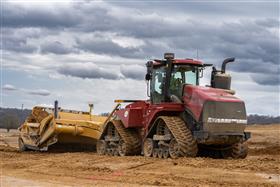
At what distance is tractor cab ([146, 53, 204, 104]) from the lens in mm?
18734

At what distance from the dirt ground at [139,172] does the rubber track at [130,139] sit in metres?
1.43

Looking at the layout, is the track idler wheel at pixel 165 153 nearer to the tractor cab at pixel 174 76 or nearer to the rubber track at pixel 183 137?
the rubber track at pixel 183 137

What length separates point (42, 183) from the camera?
43.8 feet

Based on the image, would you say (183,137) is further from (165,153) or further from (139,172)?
(139,172)

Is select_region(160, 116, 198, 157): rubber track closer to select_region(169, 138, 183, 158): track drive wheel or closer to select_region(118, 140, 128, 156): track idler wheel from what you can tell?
select_region(169, 138, 183, 158): track drive wheel

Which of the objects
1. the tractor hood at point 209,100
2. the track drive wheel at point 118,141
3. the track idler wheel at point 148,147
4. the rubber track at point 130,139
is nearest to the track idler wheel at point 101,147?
the track drive wheel at point 118,141

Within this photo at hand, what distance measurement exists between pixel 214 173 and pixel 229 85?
5.51m

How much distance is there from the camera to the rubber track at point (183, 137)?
56.2 feet

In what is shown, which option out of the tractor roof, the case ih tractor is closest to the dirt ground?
the case ih tractor

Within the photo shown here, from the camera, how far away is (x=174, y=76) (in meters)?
18.8

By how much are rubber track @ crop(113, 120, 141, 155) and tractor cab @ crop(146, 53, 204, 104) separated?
5.65ft

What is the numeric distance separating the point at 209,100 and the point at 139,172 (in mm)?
3395

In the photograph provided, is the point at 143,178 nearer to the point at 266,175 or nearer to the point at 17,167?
the point at 266,175

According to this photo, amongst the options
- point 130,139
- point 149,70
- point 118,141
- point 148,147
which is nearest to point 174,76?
point 149,70
